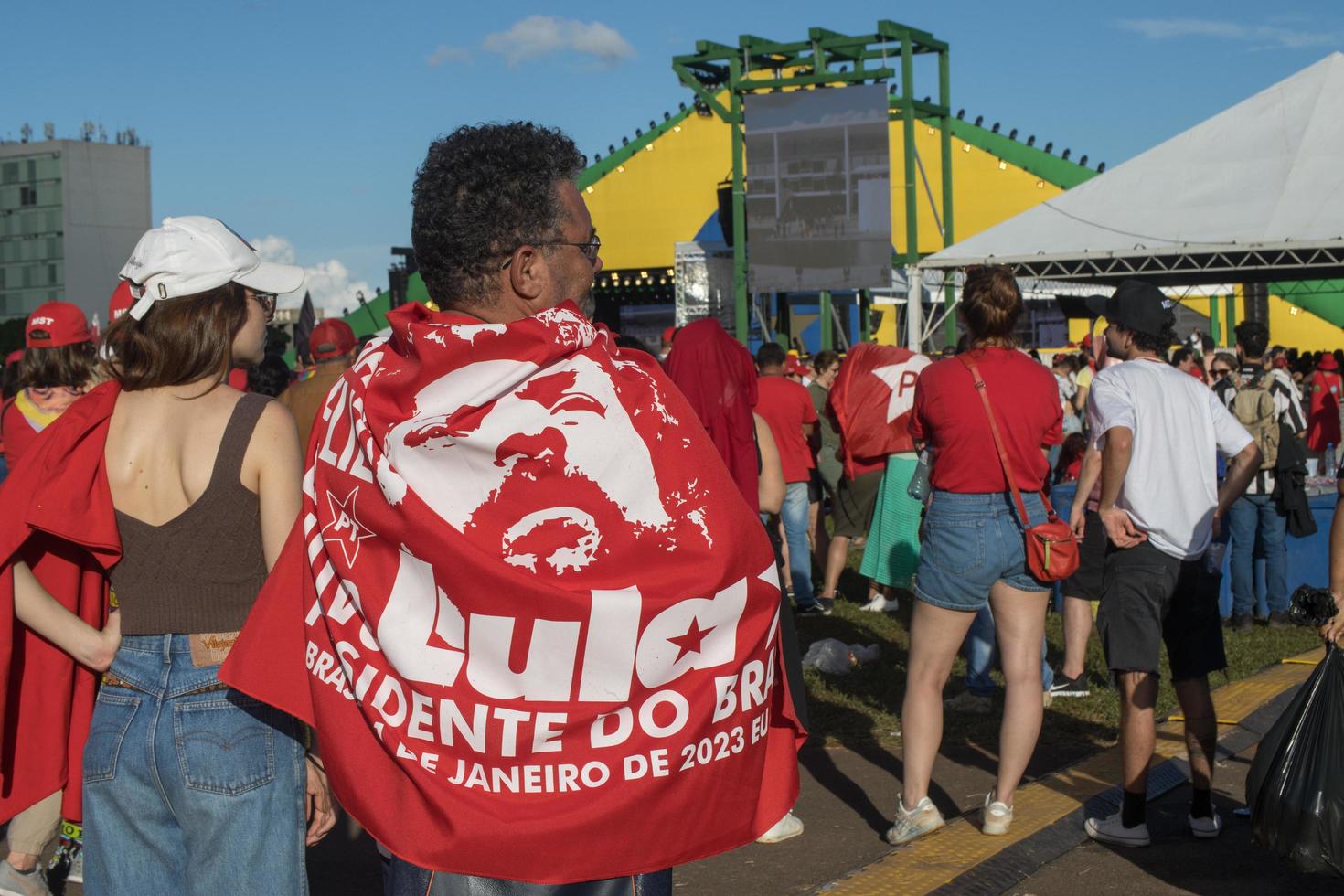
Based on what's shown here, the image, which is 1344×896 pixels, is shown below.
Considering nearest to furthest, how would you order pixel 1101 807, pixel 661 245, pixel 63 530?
1. pixel 63 530
2. pixel 1101 807
3. pixel 661 245

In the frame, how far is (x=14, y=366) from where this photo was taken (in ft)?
23.9

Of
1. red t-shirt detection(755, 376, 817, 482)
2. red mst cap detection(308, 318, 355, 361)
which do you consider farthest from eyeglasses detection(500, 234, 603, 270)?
red t-shirt detection(755, 376, 817, 482)

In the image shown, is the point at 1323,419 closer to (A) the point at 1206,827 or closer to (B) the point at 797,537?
(B) the point at 797,537

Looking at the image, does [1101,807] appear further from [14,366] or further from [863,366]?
[14,366]

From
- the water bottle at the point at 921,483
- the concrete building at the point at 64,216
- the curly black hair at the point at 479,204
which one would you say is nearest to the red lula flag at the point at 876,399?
the water bottle at the point at 921,483

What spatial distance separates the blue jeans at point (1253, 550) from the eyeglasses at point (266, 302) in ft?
27.2

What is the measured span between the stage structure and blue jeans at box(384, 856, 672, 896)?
23934 mm

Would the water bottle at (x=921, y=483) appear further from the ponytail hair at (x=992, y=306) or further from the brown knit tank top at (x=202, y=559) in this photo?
the brown knit tank top at (x=202, y=559)

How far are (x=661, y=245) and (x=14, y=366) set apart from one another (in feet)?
108

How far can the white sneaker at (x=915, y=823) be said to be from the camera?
512 centimetres

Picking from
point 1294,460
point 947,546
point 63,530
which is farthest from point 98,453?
point 1294,460

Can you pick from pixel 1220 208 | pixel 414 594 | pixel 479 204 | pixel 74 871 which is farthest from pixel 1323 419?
pixel 414 594

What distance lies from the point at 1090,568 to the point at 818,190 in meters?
18.9

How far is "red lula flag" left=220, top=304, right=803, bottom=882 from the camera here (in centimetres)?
195
